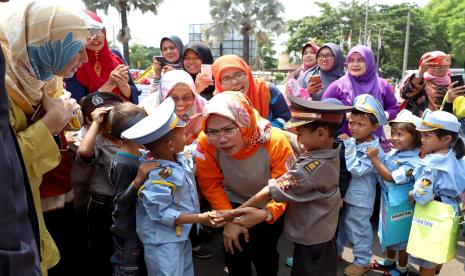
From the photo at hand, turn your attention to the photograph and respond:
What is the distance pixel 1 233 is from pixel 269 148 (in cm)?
152

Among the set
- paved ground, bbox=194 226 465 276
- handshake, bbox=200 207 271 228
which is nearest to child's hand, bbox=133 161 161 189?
handshake, bbox=200 207 271 228

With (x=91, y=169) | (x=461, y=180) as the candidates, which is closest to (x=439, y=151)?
(x=461, y=180)

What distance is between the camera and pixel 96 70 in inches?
121

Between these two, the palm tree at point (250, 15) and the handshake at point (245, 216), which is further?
the palm tree at point (250, 15)

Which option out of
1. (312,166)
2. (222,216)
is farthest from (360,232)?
(222,216)

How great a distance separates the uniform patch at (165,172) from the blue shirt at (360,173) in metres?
1.51

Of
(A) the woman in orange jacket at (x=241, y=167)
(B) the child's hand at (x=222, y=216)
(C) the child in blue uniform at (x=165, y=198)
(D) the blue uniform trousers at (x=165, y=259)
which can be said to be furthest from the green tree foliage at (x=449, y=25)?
(D) the blue uniform trousers at (x=165, y=259)

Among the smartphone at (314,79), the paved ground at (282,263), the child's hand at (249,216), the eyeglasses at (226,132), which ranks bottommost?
the paved ground at (282,263)

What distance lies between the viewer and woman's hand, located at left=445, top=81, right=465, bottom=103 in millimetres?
3248

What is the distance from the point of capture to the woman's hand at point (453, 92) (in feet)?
10.7

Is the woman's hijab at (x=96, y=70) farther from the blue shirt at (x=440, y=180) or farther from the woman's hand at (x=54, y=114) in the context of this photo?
the blue shirt at (x=440, y=180)

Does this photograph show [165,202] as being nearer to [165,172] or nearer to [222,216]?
[165,172]

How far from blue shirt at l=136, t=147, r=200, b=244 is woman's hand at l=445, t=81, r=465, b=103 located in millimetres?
2544

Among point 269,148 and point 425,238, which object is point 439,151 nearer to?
point 425,238
